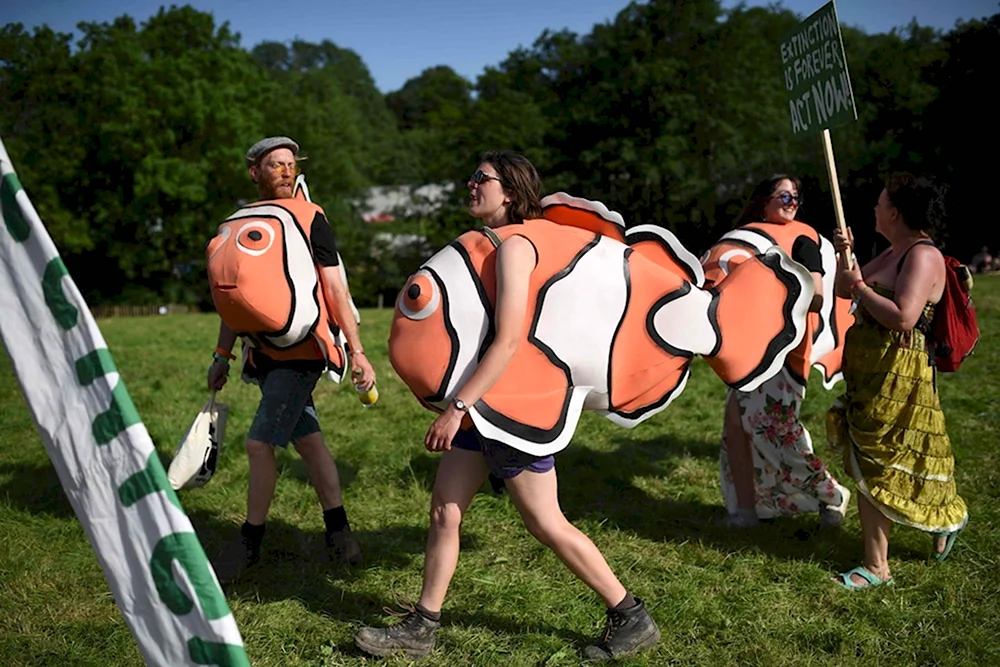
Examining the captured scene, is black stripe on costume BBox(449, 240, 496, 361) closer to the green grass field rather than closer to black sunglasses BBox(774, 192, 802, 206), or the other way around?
the green grass field

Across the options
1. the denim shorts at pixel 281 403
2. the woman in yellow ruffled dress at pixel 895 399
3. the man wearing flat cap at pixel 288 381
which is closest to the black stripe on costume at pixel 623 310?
the woman in yellow ruffled dress at pixel 895 399

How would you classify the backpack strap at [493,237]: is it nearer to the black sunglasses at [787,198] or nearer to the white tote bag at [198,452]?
the white tote bag at [198,452]

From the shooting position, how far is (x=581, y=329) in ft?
9.95

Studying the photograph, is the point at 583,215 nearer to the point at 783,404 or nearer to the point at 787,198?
the point at 787,198

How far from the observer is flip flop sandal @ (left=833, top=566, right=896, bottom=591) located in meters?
3.91

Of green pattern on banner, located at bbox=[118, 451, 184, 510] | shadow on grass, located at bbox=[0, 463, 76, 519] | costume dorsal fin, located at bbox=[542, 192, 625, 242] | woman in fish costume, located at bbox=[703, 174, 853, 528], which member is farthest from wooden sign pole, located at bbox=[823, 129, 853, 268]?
shadow on grass, located at bbox=[0, 463, 76, 519]

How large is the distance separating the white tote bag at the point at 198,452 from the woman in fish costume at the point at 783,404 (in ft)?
8.02

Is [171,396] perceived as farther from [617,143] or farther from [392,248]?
[392,248]

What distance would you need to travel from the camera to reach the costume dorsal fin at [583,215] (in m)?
3.32

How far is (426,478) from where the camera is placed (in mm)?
5598

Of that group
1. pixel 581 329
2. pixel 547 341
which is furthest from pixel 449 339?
pixel 581 329

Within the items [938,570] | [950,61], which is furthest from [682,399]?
[950,61]

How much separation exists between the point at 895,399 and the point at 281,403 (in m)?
2.69

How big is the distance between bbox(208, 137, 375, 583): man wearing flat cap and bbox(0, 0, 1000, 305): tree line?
77.3 ft
